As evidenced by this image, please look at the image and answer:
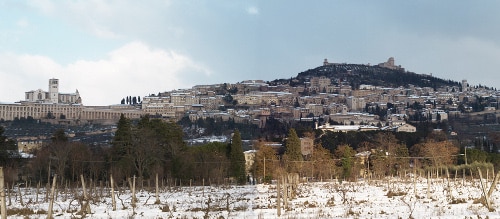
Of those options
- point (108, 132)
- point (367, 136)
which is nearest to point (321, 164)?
point (367, 136)

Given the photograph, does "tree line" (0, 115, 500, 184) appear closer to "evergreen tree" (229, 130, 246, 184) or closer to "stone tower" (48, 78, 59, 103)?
"evergreen tree" (229, 130, 246, 184)

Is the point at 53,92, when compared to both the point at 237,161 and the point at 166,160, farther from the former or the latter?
the point at 166,160

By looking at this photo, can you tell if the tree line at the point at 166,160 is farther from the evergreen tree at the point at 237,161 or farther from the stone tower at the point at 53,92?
the stone tower at the point at 53,92

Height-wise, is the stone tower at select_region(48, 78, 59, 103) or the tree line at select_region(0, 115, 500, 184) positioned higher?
the stone tower at select_region(48, 78, 59, 103)

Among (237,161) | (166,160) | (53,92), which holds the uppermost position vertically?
(53,92)

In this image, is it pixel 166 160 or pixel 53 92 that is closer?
pixel 166 160

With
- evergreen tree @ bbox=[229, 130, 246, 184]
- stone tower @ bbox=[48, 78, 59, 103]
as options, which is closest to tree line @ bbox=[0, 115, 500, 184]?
evergreen tree @ bbox=[229, 130, 246, 184]

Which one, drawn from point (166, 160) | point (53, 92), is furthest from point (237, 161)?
point (53, 92)

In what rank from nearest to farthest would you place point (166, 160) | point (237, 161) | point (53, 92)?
point (166, 160) < point (237, 161) < point (53, 92)

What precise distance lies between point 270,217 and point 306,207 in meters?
3.80

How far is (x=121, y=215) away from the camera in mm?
17719

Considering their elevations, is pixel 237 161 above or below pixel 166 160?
below

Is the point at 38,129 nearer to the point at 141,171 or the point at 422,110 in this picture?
the point at 141,171

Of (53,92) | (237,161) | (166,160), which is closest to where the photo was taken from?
(166,160)
